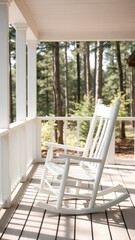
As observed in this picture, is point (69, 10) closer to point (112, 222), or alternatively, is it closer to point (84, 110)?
point (112, 222)

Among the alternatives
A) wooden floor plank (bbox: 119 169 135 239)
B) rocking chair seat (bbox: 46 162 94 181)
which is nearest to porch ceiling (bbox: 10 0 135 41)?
rocking chair seat (bbox: 46 162 94 181)

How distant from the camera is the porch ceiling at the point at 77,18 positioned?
4.45 metres

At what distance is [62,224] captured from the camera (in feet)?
10.3

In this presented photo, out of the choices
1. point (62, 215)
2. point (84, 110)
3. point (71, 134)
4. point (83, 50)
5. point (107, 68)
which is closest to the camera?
point (62, 215)

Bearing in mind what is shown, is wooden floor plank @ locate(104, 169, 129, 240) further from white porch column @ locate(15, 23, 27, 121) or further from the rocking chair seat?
white porch column @ locate(15, 23, 27, 121)

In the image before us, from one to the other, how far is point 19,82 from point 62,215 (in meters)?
2.23

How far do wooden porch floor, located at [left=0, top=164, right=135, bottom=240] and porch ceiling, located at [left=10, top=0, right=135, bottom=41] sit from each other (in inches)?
92.4

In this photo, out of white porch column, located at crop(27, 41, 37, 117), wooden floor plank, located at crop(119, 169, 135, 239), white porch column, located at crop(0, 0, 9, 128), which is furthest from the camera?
white porch column, located at crop(27, 41, 37, 117)

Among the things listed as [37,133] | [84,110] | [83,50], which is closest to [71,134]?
[84,110]

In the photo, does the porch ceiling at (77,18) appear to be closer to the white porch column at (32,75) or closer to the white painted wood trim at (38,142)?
the white porch column at (32,75)

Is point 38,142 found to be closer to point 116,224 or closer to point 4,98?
point 4,98

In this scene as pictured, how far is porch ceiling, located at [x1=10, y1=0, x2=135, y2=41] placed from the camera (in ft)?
14.6

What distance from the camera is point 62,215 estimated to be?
3.37m

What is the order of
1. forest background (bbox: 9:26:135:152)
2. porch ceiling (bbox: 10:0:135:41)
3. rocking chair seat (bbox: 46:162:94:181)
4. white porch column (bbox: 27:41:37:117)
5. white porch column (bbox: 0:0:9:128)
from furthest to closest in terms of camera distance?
forest background (bbox: 9:26:135:152)
white porch column (bbox: 27:41:37:117)
porch ceiling (bbox: 10:0:135:41)
white porch column (bbox: 0:0:9:128)
rocking chair seat (bbox: 46:162:94:181)
